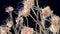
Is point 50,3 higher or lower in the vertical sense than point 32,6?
lower

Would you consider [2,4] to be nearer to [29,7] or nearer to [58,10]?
[58,10]

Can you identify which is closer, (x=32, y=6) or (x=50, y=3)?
(x=32, y=6)

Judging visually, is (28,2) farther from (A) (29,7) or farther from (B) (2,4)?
(B) (2,4)

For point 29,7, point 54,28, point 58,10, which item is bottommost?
point 58,10

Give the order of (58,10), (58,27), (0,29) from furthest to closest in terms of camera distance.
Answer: (58,10), (0,29), (58,27)

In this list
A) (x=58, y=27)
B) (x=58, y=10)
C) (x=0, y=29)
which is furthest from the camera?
(x=58, y=10)

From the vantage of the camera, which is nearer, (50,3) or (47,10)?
(47,10)

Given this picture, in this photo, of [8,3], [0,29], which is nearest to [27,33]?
[0,29]

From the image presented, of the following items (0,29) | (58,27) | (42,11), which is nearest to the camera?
(58,27)

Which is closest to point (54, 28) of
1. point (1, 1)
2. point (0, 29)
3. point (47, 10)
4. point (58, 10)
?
point (47, 10)
